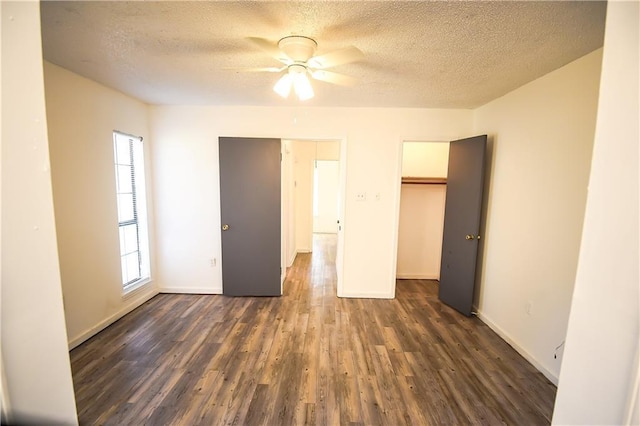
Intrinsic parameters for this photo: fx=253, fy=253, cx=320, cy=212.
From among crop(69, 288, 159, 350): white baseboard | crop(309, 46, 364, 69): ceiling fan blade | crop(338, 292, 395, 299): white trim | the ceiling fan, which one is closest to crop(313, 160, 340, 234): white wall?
crop(338, 292, 395, 299): white trim

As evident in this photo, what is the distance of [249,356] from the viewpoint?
216 cm

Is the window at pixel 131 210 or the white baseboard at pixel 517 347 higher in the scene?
the window at pixel 131 210

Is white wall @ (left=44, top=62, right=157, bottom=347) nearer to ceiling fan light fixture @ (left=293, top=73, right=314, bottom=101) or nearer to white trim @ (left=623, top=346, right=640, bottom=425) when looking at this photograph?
ceiling fan light fixture @ (left=293, top=73, right=314, bottom=101)

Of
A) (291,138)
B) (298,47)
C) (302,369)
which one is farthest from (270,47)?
(302,369)

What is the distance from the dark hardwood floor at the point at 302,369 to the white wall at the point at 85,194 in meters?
0.30

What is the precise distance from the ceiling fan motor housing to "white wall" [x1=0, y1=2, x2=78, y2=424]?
112 cm

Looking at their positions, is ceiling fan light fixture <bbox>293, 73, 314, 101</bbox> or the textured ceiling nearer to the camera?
the textured ceiling

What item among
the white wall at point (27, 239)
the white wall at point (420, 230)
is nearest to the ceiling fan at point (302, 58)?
the white wall at point (27, 239)

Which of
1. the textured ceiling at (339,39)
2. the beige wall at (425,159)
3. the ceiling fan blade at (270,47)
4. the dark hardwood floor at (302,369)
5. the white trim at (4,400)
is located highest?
the textured ceiling at (339,39)

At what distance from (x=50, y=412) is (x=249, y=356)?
4.85 feet

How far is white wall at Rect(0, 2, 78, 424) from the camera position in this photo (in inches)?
28.5

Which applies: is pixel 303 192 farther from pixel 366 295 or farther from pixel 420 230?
pixel 366 295

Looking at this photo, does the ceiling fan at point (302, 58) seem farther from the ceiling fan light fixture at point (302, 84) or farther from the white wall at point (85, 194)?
the white wall at point (85, 194)

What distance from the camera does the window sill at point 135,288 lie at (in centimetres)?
284
